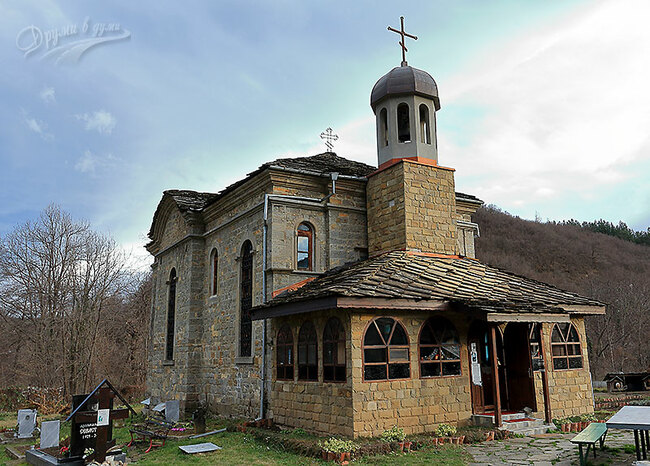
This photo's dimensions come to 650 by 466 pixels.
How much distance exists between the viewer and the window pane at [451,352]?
446 inches

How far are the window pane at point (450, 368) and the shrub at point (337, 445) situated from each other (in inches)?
111

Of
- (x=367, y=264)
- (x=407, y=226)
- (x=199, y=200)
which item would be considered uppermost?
(x=199, y=200)

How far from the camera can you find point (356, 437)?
9867 mm

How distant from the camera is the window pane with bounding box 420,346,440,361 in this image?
1102 cm

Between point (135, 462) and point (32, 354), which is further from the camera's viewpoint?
point (32, 354)

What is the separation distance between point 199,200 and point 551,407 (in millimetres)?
13379

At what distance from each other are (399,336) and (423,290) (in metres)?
1.10

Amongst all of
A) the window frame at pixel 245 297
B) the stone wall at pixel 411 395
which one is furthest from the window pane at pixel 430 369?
the window frame at pixel 245 297

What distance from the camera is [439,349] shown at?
11.3 m

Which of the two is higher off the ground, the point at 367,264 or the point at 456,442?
the point at 367,264

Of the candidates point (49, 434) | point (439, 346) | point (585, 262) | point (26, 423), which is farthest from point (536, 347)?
point (585, 262)

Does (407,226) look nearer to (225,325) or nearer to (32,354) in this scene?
(225,325)

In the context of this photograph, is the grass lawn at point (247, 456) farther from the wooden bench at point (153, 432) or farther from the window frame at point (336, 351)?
the window frame at point (336, 351)

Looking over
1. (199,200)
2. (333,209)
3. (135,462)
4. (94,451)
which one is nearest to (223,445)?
(135,462)
